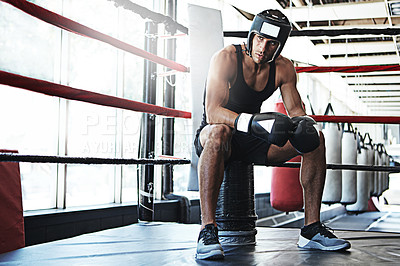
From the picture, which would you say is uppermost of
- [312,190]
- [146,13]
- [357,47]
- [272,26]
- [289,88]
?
[357,47]

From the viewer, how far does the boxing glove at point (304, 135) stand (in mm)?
1641

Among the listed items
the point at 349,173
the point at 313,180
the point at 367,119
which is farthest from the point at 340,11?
the point at 313,180

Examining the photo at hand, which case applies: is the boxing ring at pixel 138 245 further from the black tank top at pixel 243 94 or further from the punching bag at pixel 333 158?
the punching bag at pixel 333 158

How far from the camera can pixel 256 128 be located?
1.63 metres

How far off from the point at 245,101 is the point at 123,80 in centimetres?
239

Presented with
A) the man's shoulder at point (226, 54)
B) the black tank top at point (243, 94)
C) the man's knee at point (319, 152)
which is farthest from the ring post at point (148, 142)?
the man's knee at point (319, 152)

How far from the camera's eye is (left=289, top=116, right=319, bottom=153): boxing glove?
1.64 meters

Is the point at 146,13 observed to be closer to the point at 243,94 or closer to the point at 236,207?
the point at 243,94

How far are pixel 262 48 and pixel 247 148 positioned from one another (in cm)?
44

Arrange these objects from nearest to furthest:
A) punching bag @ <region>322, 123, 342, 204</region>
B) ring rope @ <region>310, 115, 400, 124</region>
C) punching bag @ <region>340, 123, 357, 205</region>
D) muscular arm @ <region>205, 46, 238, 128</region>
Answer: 1. muscular arm @ <region>205, 46, 238, 128</region>
2. ring rope @ <region>310, 115, 400, 124</region>
3. punching bag @ <region>322, 123, 342, 204</region>
4. punching bag @ <region>340, 123, 357, 205</region>

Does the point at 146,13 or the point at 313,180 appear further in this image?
the point at 146,13

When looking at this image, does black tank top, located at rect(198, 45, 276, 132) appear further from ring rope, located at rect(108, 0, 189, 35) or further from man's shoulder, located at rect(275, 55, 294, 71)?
ring rope, located at rect(108, 0, 189, 35)

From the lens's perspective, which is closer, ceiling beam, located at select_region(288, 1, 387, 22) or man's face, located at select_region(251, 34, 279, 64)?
man's face, located at select_region(251, 34, 279, 64)

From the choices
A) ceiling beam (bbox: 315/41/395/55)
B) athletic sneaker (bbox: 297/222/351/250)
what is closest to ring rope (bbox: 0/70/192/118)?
athletic sneaker (bbox: 297/222/351/250)
